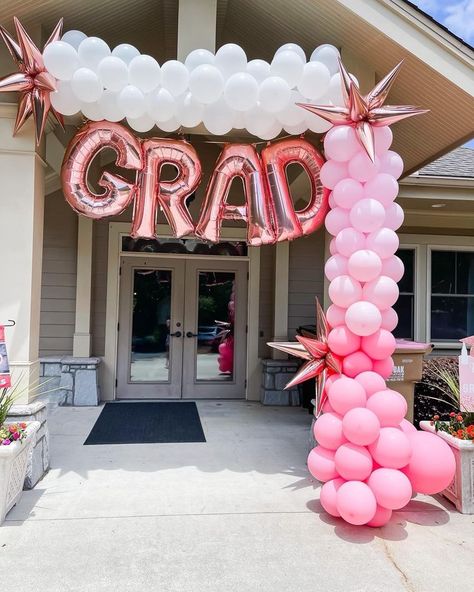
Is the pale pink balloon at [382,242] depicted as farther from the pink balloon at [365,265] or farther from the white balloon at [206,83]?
the white balloon at [206,83]

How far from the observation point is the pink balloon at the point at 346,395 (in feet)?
11.0

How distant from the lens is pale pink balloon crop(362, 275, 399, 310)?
3.50m

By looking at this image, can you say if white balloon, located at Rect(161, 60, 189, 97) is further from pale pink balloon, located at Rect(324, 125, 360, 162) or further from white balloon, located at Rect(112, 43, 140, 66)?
pale pink balloon, located at Rect(324, 125, 360, 162)

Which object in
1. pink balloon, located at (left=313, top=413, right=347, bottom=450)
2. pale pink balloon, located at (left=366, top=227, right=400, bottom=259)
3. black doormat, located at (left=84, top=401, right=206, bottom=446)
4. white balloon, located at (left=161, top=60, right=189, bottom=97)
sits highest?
white balloon, located at (left=161, top=60, right=189, bottom=97)

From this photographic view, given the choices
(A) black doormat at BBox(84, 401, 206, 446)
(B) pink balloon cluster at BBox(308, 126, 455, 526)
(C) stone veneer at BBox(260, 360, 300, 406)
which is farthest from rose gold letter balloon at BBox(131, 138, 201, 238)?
(C) stone veneer at BBox(260, 360, 300, 406)

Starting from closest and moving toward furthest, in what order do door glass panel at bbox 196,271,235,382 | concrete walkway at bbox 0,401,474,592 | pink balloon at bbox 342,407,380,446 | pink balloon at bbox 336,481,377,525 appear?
concrete walkway at bbox 0,401,474,592
pink balloon at bbox 336,481,377,525
pink balloon at bbox 342,407,380,446
door glass panel at bbox 196,271,235,382

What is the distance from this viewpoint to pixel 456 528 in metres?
3.44

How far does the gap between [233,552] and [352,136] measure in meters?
3.03

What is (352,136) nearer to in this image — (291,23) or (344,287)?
(344,287)

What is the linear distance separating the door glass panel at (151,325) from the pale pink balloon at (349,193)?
4231 mm

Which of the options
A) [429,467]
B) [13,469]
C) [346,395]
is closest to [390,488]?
[429,467]

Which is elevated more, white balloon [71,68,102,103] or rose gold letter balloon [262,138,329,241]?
white balloon [71,68,102,103]

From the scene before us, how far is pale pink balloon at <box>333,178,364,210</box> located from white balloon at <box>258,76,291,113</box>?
846mm

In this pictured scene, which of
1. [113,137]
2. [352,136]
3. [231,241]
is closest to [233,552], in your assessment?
[352,136]
